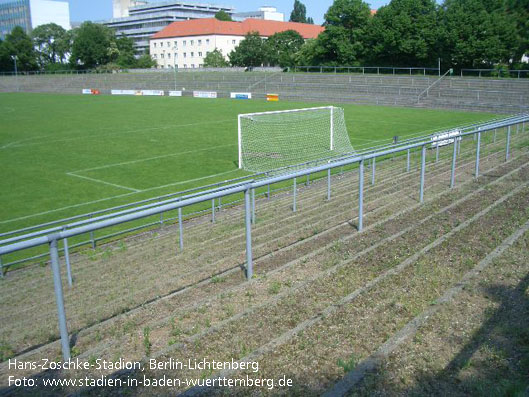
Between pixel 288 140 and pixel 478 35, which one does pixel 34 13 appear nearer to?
pixel 478 35

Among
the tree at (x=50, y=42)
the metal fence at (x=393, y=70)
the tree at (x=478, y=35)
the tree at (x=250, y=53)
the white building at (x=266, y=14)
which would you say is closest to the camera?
the tree at (x=478, y=35)

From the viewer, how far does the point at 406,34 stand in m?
65.1

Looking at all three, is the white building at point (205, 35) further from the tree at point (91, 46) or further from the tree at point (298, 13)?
the tree at point (298, 13)

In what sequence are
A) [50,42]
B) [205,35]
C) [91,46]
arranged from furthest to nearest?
[50,42] → [205,35] → [91,46]

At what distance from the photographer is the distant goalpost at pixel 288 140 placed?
21094mm

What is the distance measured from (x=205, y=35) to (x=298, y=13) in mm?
45640

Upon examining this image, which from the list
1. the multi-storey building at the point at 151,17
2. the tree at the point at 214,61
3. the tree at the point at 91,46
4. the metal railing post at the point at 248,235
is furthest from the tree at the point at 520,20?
the multi-storey building at the point at 151,17

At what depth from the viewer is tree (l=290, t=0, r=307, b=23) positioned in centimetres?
15700

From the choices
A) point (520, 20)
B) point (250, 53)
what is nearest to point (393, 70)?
point (520, 20)

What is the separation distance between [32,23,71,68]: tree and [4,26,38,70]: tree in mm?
5457

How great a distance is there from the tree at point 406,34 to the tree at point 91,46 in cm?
6554

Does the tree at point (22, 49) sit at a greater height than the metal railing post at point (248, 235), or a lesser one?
greater

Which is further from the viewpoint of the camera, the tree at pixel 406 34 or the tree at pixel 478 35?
the tree at pixel 406 34

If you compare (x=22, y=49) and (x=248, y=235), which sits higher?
(x=22, y=49)
